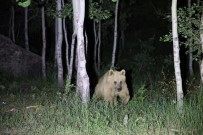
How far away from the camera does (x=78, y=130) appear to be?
9141mm

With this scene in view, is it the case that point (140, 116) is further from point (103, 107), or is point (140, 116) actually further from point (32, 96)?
point (32, 96)

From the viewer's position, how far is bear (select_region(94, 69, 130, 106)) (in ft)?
43.2

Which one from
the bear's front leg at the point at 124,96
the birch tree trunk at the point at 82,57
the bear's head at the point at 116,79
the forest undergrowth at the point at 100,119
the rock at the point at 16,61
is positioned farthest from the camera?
the rock at the point at 16,61

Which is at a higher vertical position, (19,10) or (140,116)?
(19,10)

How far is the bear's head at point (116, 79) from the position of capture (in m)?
13.2

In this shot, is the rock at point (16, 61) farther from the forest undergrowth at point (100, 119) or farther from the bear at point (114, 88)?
the forest undergrowth at point (100, 119)

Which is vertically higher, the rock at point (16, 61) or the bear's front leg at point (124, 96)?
the rock at point (16, 61)

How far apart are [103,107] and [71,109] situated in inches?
36.2

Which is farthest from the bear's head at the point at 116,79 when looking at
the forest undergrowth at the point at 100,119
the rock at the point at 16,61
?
the rock at the point at 16,61

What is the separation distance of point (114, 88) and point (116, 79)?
305 millimetres

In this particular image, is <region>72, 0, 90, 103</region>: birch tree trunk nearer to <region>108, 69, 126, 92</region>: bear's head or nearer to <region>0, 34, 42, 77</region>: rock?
<region>108, 69, 126, 92</region>: bear's head

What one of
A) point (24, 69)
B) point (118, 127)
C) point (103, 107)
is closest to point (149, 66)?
point (24, 69)

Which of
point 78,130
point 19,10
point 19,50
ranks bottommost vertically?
point 78,130

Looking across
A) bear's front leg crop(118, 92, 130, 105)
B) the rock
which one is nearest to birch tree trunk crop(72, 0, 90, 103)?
bear's front leg crop(118, 92, 130, 105)
